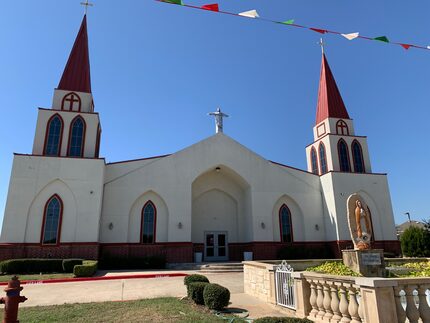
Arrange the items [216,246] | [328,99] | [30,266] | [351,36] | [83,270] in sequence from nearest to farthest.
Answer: [351,36]
[83,270]
[30,266]
[216,246]
[328,99]

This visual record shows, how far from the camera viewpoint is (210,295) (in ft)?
27.7

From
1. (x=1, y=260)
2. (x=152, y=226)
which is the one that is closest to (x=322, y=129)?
(x=152, y=226)

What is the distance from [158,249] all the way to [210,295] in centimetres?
1454

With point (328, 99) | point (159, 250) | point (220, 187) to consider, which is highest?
point (328, 99)

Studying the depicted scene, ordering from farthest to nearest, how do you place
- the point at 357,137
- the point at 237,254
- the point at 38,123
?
the point at 357,137 → the point at 237,254 → the point at 38,123

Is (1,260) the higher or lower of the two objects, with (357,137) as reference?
lower

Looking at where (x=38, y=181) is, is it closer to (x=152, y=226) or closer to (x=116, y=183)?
(x=116, y=183)

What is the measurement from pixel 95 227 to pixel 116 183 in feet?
11.5

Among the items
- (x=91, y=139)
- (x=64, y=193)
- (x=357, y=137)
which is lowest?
(x=64, y=193)

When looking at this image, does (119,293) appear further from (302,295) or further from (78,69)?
(78,69)

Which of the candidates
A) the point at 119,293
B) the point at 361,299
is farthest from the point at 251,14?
the point at 119,293

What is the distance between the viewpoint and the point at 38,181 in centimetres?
2031

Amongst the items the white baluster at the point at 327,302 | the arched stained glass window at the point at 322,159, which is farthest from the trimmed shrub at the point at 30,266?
the arched stained glass window at the point at 322,159

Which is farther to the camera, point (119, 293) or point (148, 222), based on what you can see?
point (148, 222)
